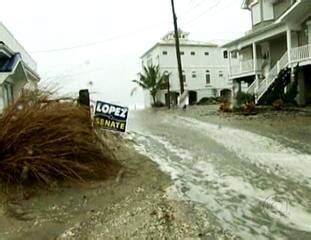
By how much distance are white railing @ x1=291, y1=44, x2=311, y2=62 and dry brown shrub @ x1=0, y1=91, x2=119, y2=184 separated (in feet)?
56.7

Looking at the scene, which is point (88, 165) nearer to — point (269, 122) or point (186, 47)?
point (269, 122)

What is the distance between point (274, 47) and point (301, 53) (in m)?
6.37

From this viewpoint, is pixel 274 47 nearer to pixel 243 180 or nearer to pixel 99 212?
pixel 243 180

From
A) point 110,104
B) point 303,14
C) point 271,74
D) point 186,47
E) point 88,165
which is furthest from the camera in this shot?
point 186,47

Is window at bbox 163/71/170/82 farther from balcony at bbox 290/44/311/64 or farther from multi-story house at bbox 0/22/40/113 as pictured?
multi-story house at bbox 0/22/40/113

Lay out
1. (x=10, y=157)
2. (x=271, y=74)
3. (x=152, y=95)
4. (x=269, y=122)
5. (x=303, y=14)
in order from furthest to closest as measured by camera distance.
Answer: (x=152, y=95), (x=271, y=74), (x=303, y=14), (x=269, y=122), (x=10, y=157)

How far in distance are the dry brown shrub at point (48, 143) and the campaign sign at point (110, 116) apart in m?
0.38

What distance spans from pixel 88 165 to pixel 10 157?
1334 mm

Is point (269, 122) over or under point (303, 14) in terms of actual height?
under

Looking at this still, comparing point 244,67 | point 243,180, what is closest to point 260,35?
point 244,67

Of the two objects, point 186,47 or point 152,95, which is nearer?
point 152,95

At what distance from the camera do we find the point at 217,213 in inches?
253

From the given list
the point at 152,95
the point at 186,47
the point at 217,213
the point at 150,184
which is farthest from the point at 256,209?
the point at 186,47

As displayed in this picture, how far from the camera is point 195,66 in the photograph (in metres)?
57.2
